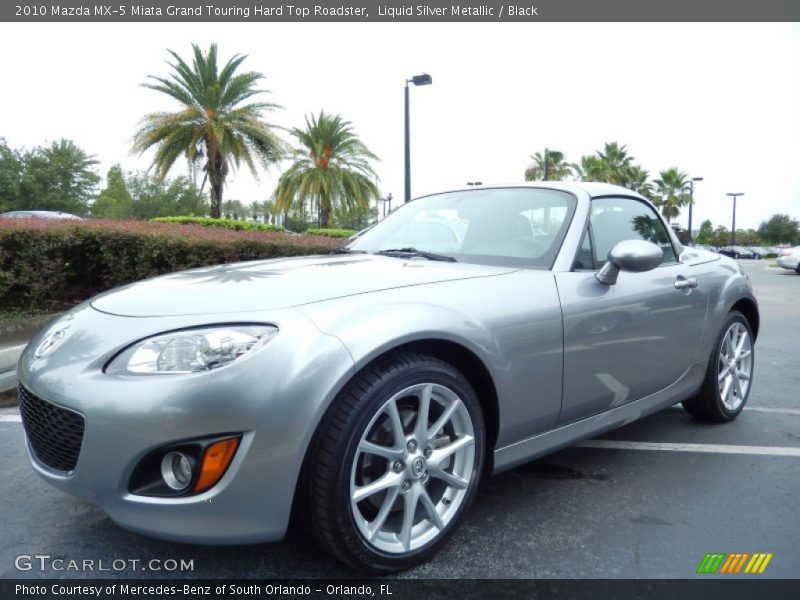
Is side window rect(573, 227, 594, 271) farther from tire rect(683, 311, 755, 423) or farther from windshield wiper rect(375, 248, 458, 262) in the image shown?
tire rect(683, 311, 755, 423)

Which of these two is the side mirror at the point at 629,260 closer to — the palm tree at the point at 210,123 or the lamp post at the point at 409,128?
the lamp post at the point at 409,128

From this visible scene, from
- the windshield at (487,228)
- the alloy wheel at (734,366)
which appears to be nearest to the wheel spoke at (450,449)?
the windshield at (487,228)

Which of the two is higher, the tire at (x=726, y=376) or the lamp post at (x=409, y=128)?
the lamp post at (x=409, y=128)

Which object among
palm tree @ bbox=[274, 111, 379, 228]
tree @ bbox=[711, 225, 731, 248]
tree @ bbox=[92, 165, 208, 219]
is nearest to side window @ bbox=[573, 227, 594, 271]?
palm tree @ bbox=[274, 111, 379, 228]

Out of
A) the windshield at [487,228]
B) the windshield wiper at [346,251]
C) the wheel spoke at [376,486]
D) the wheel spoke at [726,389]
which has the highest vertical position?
the windshield at [487,228]

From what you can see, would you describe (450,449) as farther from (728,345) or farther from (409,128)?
(409,128)

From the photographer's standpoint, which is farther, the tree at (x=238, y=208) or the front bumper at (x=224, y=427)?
the tree at (x=238, y=208)

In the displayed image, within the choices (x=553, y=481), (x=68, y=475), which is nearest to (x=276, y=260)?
(x=68, y=475)

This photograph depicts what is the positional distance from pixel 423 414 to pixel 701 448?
6.83ft

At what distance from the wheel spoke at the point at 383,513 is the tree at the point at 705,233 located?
308 ft

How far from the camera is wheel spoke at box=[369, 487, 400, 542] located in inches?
77.5

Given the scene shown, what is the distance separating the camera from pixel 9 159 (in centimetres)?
4147

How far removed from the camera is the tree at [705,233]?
88375mm

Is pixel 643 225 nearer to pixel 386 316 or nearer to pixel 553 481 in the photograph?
pixel 553 481
